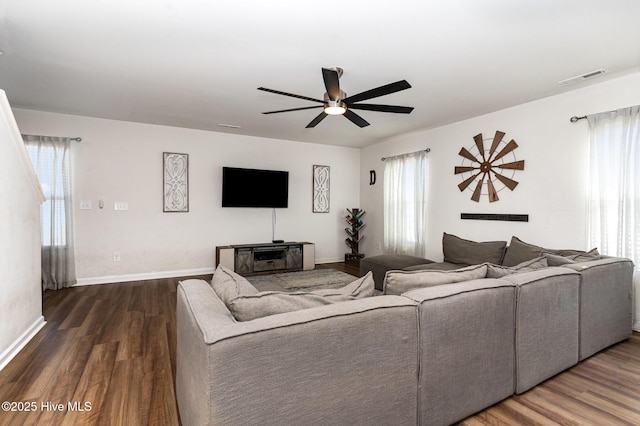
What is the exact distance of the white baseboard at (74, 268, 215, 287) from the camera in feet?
15.8

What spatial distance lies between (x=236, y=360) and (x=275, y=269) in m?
4.64

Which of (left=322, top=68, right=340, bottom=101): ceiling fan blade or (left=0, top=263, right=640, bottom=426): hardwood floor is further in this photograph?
(left=322, top=68, right=340, bottom=101): ceiling fan blade

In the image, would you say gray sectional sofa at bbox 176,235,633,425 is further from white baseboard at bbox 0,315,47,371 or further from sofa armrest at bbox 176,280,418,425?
white baseboard at bbox 0,315,47,371

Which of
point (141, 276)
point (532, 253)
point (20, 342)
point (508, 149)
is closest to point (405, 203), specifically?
point (508, 149)

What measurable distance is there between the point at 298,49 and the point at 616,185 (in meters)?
3.37

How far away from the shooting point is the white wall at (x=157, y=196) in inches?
188

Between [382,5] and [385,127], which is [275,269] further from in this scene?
[382,5]

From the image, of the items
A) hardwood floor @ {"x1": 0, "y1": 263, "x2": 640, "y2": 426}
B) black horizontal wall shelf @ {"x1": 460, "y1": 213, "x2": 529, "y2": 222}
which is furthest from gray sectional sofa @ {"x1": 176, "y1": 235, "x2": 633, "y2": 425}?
black horizontal wall shelf @ {"x1": 460, "y1": 213, "x2": 529, "y2": 222}

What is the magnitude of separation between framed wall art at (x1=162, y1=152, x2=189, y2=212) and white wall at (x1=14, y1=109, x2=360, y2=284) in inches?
3.2

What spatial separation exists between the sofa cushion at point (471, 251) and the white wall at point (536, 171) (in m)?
0.44

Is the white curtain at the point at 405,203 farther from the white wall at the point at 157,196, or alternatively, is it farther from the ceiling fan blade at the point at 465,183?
the white wall at the point at 157,196

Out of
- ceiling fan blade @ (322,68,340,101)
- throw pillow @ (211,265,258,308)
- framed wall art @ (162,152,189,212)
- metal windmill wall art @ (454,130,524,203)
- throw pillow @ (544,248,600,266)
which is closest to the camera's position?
throw pillow @ (211,265,258,308)

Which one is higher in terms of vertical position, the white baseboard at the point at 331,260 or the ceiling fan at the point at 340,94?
the ceiling fan at the point at 340,94

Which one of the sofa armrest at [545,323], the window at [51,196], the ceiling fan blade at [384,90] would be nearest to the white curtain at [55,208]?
the window at [51,196]
